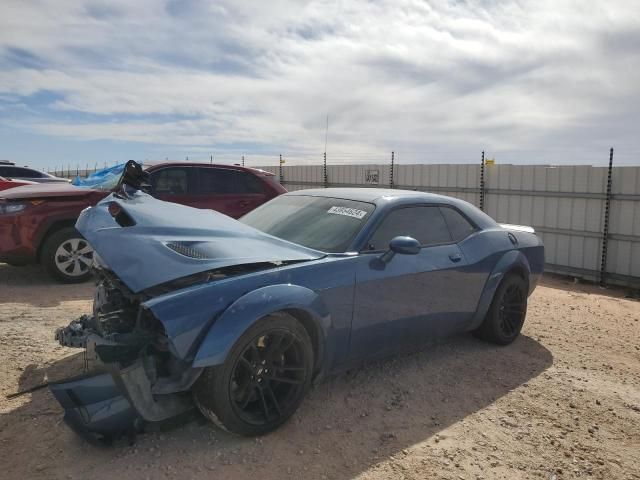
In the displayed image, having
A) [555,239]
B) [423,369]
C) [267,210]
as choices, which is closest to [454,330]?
[423,369]

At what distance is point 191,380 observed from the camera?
8.68 feet

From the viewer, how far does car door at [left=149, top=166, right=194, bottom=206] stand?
7.30 metres

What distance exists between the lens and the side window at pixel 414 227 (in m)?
3.72

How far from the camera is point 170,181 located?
7461mm

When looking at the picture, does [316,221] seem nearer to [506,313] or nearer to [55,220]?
[506,313]

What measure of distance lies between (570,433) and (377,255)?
165cm

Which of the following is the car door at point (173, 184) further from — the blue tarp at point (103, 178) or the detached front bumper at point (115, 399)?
the detached front bumper at point (115, 399)

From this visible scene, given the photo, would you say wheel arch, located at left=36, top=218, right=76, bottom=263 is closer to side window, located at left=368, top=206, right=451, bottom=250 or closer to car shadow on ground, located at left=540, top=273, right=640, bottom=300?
side window, located at left=368, top=206, right=451, bottom=250

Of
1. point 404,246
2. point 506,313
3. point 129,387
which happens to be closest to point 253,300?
point 129,387

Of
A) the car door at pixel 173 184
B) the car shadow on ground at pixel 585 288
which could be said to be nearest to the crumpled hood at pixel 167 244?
the car door at pixel 173 184

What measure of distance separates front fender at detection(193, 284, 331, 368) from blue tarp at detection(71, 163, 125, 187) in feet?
16.7

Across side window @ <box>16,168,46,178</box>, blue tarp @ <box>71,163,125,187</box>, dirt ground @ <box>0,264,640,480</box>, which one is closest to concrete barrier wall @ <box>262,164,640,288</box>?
dirt ground @ <box>0,264,640,480</box>

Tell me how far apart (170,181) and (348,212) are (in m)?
4.36

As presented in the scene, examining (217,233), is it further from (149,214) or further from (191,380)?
(191,380)
